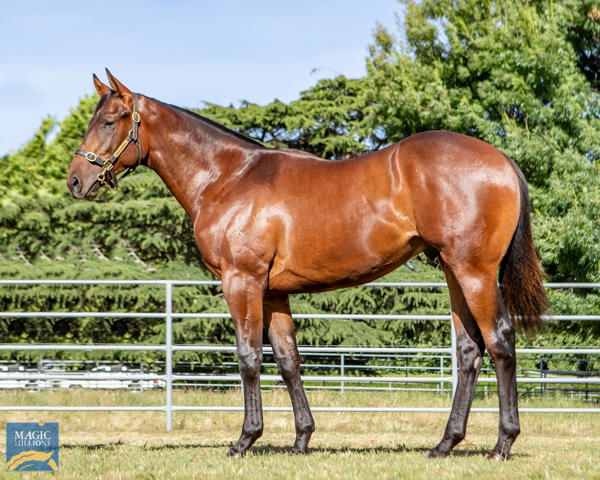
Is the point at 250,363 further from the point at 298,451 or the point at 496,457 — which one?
the point at 496,457

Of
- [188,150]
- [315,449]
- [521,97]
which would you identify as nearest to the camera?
[188,150]

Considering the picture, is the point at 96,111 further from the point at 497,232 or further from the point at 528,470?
the point at 528,470

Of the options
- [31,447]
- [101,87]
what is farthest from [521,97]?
[31,447]

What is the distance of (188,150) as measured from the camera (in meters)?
5.28

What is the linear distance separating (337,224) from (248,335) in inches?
38.2

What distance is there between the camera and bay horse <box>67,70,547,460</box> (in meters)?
4.48

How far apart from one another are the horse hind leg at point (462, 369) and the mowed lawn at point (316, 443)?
161 millimetres

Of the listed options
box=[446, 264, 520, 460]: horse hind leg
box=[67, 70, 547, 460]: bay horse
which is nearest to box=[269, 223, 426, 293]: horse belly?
box=[67, 70, 547, 460]: bay horse

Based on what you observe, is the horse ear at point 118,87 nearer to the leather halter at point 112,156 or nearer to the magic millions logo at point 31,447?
the leather halter at point 112,156

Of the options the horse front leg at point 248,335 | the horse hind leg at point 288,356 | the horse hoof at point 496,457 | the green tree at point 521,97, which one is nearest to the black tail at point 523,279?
the horse hoof at point 496,457

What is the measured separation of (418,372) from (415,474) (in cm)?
1669

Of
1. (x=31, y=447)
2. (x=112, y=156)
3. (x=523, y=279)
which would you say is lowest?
(x=31, y=447)

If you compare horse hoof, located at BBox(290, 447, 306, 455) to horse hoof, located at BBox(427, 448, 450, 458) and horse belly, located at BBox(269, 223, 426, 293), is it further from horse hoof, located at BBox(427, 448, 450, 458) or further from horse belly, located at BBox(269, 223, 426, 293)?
horse belly, located at BBox(269, 223, 426, 293)

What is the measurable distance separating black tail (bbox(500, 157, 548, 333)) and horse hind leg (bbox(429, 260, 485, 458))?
29 cm
